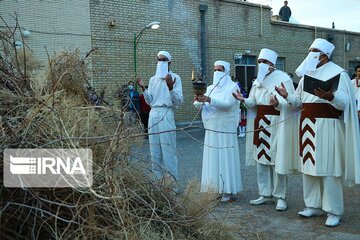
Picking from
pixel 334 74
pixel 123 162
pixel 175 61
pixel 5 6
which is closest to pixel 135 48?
pixel 175 61

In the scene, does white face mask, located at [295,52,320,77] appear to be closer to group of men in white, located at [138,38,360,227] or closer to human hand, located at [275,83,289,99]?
group of men in white, located at [138,38,360,227]

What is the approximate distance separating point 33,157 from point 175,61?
13430 millimetres

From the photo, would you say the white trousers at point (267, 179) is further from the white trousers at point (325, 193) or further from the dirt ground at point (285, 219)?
the white trousers at point (325, 193)

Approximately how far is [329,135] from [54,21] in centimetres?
966

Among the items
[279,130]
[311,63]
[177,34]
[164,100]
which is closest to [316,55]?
[311,63]

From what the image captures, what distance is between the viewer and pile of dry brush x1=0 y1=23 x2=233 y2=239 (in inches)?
97.1

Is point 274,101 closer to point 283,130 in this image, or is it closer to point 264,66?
point 283,130

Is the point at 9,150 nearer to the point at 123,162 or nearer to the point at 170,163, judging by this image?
the point at 123,162

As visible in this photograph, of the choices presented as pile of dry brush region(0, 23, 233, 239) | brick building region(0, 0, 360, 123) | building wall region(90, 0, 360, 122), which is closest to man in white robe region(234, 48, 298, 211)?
pile of dry brush region(0, 23, 233, 239)

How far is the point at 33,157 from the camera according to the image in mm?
2463

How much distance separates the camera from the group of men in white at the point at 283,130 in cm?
484

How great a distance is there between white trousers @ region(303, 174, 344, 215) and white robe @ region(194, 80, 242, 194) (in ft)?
3.98

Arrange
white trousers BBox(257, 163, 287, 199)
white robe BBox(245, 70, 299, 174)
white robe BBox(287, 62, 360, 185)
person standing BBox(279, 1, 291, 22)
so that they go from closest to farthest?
white robe BBox(287, 62, 360, 185), white robe BBox(245, 70, 299, 174), white trousers BBox(257, 163, 287, 199), person standing BBox(279, 1, 291, 22)

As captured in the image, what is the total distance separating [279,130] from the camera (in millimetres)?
5473
